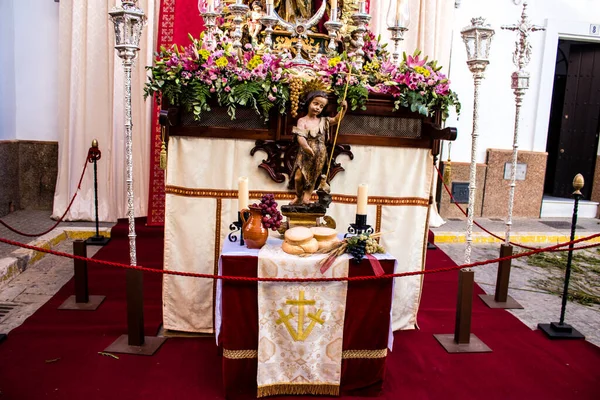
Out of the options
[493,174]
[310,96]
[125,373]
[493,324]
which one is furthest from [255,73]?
[493,174]

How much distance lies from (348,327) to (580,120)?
24.2ft

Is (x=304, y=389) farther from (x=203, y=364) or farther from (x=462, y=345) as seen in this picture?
(x=462, y=345)

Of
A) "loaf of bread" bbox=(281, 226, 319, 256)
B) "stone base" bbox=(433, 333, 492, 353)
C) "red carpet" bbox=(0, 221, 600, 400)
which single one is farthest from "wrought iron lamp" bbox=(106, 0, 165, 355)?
"stone base" bbox=(433, 333, 492, 353)

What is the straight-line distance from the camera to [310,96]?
3100 mm

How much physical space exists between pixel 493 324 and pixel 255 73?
2734 mm

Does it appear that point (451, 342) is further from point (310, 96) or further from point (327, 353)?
point (310, 96)

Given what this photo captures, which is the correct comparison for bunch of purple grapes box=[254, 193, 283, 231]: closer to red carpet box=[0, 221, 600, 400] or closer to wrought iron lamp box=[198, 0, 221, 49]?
red carpet box=[0, 221, 600, 400]

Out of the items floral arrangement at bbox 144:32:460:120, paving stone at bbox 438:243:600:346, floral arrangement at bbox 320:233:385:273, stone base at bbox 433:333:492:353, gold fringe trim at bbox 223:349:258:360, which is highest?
floral arrangement at bbox 144:32:460:120

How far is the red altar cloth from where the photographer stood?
9.17 feet

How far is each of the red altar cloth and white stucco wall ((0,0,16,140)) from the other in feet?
16.5

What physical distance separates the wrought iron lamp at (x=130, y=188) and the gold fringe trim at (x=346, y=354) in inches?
30.3

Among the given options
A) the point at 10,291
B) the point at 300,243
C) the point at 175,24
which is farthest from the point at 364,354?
the point at 175,24

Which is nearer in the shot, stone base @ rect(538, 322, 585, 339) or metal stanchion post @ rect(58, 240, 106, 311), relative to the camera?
stone base @ rect(538, 322, 585, 339)

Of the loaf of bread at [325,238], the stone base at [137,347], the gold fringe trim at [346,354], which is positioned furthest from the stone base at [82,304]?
the loaf of bread at [325,238]
